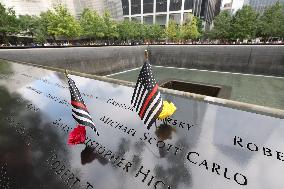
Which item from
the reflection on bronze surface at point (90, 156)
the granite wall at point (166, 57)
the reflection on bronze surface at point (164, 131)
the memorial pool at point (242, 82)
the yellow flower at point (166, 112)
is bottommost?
the memorial pool at point (242, 82)

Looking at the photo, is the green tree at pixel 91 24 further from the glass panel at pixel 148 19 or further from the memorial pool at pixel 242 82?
the glass panel at pixel 148 19

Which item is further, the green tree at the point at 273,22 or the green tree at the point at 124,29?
the green tree at the point at 124,29

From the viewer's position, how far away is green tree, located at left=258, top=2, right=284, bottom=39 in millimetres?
33562

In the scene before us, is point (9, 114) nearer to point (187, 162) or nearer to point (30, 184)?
point (30, 184)

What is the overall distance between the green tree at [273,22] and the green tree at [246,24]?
4.68 ft

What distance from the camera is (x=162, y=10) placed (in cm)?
6806

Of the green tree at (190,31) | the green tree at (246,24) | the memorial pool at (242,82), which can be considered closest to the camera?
the memorial pool at (242,82)

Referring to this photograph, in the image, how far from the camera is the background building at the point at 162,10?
6488 cm

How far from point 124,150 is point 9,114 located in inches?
152

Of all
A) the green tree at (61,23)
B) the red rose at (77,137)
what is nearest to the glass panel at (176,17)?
the green tree at (61,23)

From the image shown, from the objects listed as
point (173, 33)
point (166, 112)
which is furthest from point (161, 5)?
point (166, 112)

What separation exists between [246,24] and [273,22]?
14.5 feet

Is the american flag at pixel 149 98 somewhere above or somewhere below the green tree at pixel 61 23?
below

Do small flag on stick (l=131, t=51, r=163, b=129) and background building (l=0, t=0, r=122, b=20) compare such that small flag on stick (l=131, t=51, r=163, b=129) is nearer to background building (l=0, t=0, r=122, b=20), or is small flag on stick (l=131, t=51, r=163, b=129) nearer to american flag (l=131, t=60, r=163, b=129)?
american flag (l=131, t=60, r=163, b=129)
